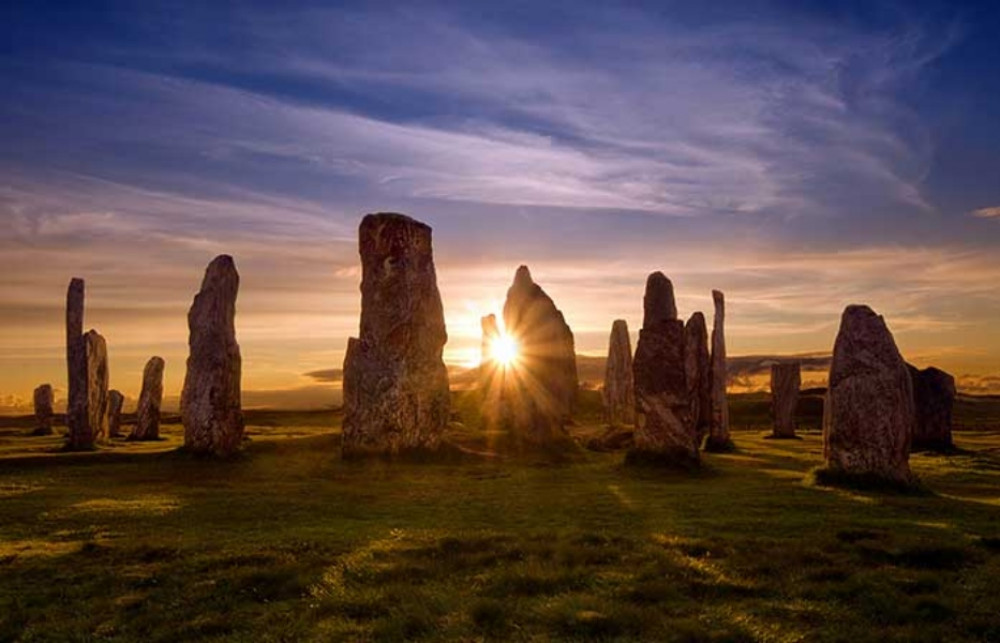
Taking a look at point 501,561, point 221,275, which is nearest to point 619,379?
point 221,275

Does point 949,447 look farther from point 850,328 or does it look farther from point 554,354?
point 554,354

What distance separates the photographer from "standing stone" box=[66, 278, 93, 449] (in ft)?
119

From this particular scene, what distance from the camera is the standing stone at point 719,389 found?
1454 inches

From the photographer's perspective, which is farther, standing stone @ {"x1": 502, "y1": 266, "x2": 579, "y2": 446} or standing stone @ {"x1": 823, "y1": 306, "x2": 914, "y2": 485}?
standing stone @ {"x1": 502, "y1": 266, "x2": 579, "y2": 446}

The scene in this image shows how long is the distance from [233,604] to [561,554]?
564 cm

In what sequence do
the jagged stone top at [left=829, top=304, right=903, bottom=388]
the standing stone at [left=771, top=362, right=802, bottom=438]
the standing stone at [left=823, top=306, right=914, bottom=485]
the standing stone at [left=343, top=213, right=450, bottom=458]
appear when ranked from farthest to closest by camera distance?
the standing stone at [left=771, top=362, right=802, bottom=438] < the standing stone at [left=343, top=213, right=450, bottom=458] < the jagged stone top at [left=829, top=304, right=903, bottom=388] < the standing stone at [left=823, top=306, right=914, bottom=485]

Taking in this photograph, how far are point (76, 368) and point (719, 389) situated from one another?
29.9m

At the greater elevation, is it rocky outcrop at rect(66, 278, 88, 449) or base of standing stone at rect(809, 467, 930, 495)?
rocky outcrop at rect(66, 278, 88, 449)

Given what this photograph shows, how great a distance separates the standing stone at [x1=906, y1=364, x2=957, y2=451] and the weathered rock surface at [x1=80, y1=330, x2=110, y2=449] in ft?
125

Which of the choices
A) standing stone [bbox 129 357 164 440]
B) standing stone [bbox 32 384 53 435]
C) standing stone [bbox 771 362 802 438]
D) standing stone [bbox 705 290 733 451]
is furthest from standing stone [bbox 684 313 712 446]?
standing stone [bbox 32 384 53 435]

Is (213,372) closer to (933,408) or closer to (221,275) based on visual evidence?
(221,275)

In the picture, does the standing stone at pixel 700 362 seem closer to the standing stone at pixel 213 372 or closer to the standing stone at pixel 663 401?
the standing stone at pixel 663 401

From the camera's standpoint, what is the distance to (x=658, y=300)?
3719 centimetres

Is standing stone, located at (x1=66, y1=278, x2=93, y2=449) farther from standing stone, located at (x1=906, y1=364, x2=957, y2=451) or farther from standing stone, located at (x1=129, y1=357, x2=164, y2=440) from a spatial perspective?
standing stone, located at (x1=906, y1=364, x2=957, y2=451)
